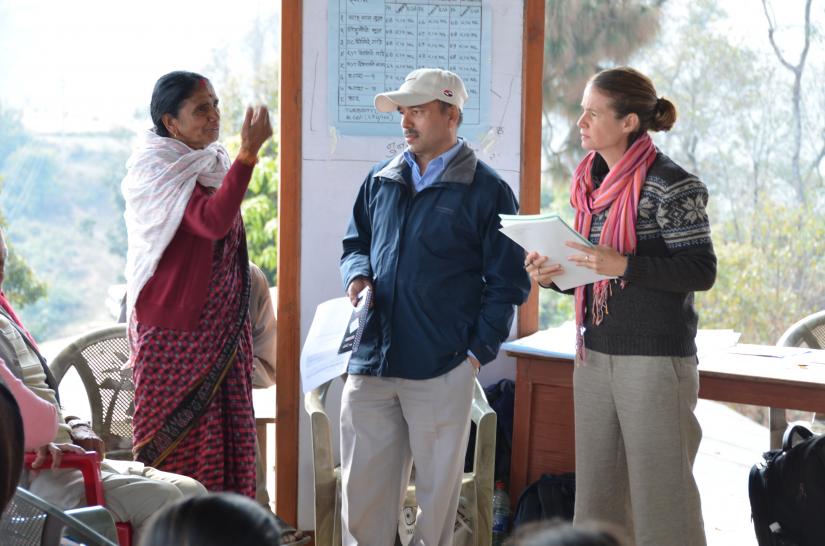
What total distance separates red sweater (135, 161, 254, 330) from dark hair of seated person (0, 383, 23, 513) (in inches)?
60.1

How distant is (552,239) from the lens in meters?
2.40

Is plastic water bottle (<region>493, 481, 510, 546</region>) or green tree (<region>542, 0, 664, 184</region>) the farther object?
green tree (<region>542, 0, 664, 184</region>)

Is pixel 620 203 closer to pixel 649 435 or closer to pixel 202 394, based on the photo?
pixel 649 435

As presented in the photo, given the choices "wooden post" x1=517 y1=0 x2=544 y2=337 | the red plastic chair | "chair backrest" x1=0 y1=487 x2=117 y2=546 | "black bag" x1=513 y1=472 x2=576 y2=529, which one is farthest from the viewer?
"wooden post" x1=517 y1=0 x2=544 y2=337

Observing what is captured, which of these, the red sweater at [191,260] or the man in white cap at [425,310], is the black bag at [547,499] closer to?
the man in white cap at [425,310]

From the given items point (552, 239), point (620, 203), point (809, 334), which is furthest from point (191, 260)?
point (809, 334)

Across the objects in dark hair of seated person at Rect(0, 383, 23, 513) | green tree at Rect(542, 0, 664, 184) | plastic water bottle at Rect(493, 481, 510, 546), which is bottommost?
plastic water bottle at Rect(493, 481, 510, 546)

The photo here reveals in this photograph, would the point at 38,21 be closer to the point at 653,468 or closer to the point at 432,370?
the point at 432,370

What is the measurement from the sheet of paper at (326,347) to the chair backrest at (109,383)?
0.60 m

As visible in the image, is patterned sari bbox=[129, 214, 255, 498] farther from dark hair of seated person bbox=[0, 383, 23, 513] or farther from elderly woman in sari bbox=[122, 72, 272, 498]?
dark hair of seated person bbox=[0, 383, 23, 513]

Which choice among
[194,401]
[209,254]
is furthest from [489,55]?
[194,401]

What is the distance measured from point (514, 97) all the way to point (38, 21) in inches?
168

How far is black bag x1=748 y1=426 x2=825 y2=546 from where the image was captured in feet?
8.87

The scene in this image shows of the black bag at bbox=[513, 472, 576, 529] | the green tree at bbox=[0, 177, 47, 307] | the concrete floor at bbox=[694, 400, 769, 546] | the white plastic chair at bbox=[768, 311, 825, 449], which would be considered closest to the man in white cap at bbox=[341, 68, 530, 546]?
the black bag at bbox=[513, 472, 576, 529]
